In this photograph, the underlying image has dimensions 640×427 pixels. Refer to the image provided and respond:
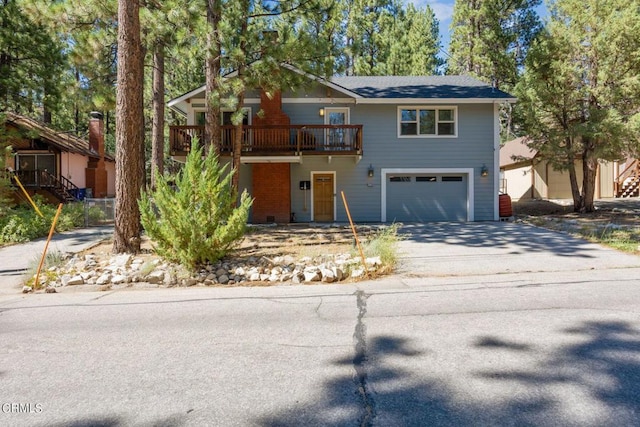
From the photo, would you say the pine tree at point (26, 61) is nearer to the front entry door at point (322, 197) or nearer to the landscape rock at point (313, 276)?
the front entry door at point (322, 197)

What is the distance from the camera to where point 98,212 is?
668 inches

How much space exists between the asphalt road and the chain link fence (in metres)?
10.6

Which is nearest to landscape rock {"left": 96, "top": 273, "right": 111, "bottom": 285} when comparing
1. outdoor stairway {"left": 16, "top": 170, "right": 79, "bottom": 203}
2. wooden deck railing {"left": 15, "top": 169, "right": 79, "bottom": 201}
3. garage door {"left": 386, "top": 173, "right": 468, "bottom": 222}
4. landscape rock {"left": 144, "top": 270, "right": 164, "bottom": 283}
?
landscape rock {"left": 144, "top": 270, "right": 164, "bottom": 283}

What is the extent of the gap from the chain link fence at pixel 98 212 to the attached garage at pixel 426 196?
11065 millimetres

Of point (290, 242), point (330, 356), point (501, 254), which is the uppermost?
point (290, 242)

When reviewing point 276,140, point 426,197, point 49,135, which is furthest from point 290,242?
point 49,135

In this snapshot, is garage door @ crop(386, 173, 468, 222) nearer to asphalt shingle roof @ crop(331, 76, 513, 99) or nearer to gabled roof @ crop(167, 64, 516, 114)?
gabled roof @ crop(167, 64, 516, 114)

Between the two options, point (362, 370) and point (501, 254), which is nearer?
point (362, 370)

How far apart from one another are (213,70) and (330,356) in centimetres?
1033

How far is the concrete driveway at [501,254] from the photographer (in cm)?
783

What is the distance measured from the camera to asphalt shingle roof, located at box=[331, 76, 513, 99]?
17.2 meters

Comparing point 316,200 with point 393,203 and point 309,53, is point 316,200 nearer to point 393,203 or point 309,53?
point 393,203

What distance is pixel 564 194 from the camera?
81.7 feet

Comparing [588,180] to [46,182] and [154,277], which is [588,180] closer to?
[154,277]
